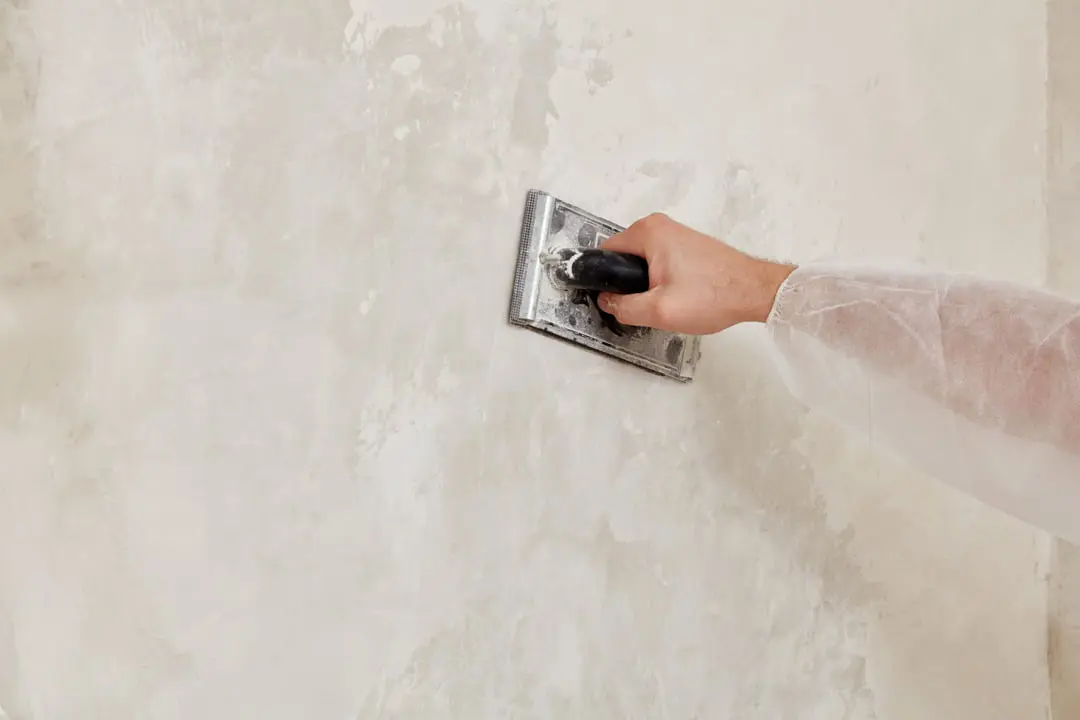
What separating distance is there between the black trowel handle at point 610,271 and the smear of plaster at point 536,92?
0.12 metres

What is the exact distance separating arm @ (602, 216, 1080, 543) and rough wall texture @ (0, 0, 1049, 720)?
132 millimetres

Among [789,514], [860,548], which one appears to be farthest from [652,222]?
[860,548]

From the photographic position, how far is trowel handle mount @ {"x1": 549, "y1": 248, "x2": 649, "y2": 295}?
29.1 inches

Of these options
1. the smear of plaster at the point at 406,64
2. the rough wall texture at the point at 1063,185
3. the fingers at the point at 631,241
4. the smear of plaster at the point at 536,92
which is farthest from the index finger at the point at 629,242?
the rough wall texture at the point at 1063,185

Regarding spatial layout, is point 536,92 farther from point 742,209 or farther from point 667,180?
point 742,209

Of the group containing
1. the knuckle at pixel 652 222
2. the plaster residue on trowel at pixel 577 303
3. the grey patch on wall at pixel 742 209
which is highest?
the grey patch on wall at pixel 742 209

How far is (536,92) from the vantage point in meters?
0.81

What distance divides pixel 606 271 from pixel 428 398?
0.17m

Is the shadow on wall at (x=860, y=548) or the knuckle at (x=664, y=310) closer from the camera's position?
the knuckle at (x=664, y=310)

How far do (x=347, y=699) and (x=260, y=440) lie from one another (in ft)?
0.67

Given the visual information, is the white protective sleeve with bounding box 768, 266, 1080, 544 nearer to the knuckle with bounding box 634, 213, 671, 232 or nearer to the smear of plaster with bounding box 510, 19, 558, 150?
the knuckle with bounding box 634, 213, 671, 232

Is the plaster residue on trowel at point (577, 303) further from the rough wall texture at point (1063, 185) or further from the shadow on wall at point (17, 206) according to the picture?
the rough wall texture at point (1063, 185)

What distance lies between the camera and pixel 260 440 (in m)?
0.67

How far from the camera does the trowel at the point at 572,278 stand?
2.46 ft
